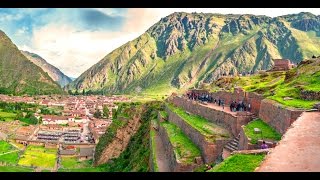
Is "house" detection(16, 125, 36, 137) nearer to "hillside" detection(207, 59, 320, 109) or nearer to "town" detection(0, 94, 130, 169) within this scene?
"town" detection(0, 94, 130, 169)

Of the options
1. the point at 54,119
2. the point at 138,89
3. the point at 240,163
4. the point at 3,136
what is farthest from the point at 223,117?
the point at 138,89

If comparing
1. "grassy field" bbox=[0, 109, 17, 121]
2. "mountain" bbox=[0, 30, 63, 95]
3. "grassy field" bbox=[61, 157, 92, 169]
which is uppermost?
"mountain" bbox=[0, 30, 63, 95]

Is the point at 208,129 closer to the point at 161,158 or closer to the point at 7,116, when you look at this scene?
the point at 161,158

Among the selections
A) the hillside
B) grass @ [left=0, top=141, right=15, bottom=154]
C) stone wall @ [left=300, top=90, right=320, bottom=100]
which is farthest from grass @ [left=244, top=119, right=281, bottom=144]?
grass @ [left=0, top=141, right=15, bottom=154]

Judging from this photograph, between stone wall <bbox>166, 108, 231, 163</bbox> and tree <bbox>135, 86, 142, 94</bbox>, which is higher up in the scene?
stone wall <bbox>166, 108, 231, 163</bbox>

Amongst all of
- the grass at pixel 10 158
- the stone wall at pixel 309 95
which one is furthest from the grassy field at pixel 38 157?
the stone wall at pixel 309 95
